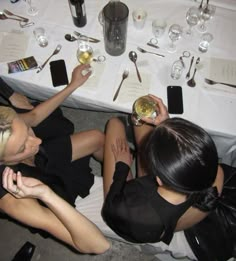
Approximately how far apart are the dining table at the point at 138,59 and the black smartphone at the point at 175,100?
21 mm

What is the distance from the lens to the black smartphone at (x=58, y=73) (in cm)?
149

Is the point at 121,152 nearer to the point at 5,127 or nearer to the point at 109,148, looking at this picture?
the point at 109,148

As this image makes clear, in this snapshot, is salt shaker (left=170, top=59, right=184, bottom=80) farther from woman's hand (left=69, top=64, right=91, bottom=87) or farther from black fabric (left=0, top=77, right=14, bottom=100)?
black fabric (left=0, top=77, right=14, bottom=100)

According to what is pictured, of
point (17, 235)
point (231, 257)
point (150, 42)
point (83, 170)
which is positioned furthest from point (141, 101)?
point (17, 235)

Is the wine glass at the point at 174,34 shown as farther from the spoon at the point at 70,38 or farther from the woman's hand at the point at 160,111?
the spoon at the point at 70,38

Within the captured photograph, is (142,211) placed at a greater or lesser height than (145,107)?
lesser

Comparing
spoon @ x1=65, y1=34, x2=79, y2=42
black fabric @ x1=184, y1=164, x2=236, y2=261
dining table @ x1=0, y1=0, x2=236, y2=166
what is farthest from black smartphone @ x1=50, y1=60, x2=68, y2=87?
black fabric @ x1=184, y1=164, x2=236, y2=261

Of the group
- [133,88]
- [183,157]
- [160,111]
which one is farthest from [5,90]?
[183,157]

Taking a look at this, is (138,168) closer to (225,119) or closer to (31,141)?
(225,119)

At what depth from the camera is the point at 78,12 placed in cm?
151

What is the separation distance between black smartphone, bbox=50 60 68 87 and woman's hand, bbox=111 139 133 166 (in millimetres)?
408

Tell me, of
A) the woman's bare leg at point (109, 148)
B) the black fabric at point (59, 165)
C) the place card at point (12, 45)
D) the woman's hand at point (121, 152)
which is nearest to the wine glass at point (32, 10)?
the place card at point (12, 45)

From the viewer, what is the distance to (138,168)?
1.55 m

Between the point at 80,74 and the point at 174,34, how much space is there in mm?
531
